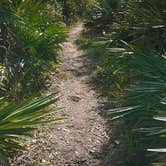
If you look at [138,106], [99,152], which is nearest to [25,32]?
[99,152]

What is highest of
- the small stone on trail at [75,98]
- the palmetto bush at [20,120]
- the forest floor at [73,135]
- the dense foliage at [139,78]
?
the palmetto bush at [20,120]

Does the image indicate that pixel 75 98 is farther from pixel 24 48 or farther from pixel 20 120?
pixel 20 120

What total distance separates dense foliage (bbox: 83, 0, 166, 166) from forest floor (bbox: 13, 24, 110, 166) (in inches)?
11.5

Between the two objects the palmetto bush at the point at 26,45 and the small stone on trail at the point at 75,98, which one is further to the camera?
the small stone on trail at the point at 75,98

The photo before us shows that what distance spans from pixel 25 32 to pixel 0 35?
984mm

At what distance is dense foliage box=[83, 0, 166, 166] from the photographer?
434 centimetres

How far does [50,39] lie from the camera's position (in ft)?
28.1

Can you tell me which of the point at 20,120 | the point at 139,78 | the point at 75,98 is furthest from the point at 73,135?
the point at 20,120

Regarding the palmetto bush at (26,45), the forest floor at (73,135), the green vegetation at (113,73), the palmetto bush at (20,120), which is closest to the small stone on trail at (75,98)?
the forest floor at (73,135)

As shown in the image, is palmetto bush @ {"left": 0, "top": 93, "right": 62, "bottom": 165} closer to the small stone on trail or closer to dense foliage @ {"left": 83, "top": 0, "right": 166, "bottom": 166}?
dense foliage @ {"left": 83, "top": 0, "right": 166, "bottom": 166}

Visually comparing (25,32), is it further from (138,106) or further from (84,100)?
(138,106)

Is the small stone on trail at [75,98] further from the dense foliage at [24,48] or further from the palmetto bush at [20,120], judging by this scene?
the palmetto bush at [20,120]

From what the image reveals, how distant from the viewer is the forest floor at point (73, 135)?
5.16 metres

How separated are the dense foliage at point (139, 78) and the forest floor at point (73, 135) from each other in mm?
291
